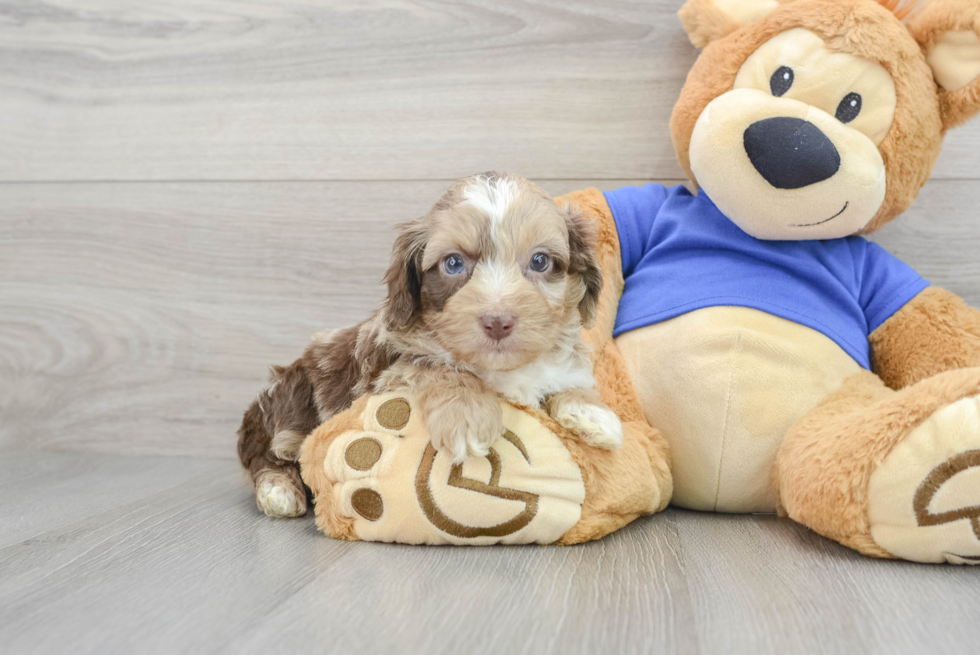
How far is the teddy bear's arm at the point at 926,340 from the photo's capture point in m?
1.69

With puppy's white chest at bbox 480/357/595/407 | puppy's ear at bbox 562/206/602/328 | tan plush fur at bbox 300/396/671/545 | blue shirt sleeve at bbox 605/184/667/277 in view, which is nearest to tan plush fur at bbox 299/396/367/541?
tan plush fur at bbox 300/396/671/545

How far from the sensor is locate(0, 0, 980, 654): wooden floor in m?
→ 2.10

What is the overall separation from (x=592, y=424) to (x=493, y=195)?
0.52 metres

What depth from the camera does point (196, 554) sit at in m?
1.49

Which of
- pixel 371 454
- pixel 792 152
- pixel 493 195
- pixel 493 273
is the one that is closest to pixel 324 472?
pixel 371 454

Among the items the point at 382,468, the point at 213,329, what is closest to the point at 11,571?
the point at 382,468

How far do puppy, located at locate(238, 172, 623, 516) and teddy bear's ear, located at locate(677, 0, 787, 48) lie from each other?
25.6 inches

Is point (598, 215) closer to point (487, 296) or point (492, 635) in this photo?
point (487, 296)

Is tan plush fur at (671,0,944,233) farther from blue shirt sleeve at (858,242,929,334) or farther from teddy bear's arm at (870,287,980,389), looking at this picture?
teddy bear's arm at (870,287,980,389)

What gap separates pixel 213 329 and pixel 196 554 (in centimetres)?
113

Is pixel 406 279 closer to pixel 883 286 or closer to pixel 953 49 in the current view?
pixel 883 286

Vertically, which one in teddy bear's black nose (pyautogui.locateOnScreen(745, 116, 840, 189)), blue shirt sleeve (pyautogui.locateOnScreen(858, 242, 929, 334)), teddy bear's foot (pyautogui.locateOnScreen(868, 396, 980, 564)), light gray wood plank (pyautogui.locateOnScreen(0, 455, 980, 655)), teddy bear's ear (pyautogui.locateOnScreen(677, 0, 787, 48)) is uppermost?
teddy bear's ear (pyautogui.locateOnScreen(677, 0, 787, 48))

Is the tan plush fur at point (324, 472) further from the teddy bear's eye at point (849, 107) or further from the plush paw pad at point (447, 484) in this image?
the teddy bear's eye at point (849, 107)

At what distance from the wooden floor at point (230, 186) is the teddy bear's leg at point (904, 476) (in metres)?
0.17
